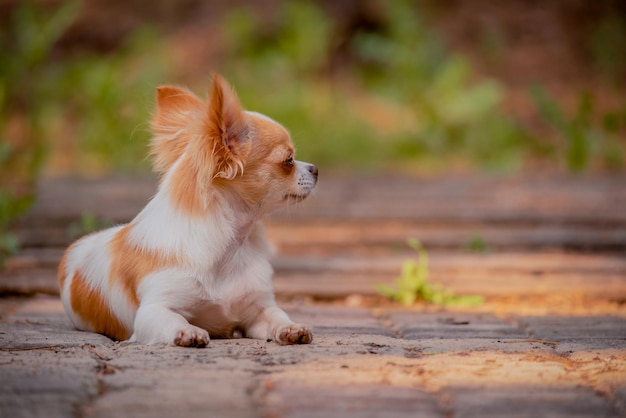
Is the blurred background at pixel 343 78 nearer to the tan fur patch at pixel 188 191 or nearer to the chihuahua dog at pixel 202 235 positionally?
the chihuahua dog at pixel 202 235

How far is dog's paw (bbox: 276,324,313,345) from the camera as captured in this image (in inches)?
130

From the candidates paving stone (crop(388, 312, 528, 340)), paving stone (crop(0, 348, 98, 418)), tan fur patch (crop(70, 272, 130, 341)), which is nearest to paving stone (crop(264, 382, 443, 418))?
paving stone (crop(0, 348, 98, 418))

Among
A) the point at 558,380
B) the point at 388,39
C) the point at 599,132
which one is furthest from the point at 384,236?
the point at 388,39

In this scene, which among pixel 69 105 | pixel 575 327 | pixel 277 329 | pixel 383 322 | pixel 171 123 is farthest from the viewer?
pixel 69 105

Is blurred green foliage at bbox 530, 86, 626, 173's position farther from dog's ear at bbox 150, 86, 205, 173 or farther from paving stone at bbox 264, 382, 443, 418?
paving stone at bbox 264, 382, 443, 418

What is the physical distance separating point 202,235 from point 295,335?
617 mm

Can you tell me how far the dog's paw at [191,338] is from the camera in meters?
3.21

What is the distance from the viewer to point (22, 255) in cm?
573

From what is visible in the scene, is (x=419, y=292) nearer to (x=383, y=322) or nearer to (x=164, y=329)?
(x=383, y=322)

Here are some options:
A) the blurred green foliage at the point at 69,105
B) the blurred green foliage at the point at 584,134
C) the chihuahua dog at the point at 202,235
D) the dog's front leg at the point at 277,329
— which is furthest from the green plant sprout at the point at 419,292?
the blurred green foliage at the point at 584,134

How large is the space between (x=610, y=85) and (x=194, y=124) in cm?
1118

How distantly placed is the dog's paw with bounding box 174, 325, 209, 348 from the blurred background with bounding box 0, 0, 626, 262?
7.73 feet

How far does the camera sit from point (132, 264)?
3.62 meters

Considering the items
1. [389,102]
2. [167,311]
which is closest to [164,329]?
[167,311]
